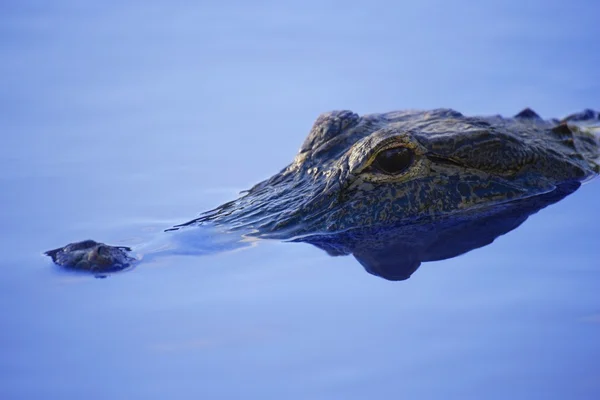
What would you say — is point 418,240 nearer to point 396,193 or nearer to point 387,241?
point 387,241

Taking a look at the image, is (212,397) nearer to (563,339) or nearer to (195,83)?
(563,339)

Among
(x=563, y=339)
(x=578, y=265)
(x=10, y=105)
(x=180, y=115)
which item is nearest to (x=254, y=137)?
(x=180, y=115)

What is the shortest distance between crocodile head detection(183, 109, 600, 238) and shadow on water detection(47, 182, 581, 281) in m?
0.08

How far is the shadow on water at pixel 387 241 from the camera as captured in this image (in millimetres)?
6445

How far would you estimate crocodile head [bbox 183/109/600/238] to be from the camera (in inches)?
277

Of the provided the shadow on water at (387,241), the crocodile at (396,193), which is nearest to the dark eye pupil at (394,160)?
the crocodile at (396,193)

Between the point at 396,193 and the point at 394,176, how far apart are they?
119 mm

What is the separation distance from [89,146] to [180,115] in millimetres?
1280

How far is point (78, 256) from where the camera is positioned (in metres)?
6.37

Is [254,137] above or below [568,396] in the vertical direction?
above

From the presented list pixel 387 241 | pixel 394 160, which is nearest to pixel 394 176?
pixel 394 160

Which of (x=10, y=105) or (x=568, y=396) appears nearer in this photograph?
(x=568, y=396)

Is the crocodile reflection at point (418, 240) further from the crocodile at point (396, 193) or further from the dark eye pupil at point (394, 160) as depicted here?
the dark eye pupil at point (394, 160)

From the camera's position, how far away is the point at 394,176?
7109 mm
